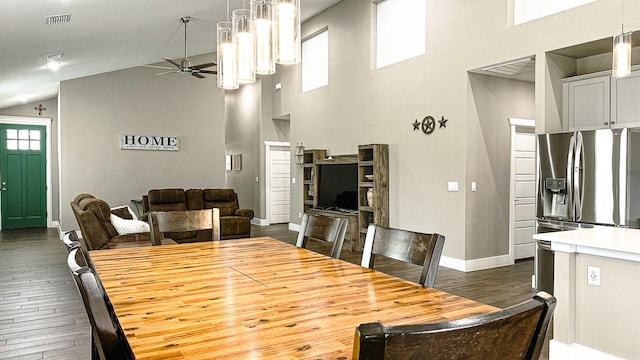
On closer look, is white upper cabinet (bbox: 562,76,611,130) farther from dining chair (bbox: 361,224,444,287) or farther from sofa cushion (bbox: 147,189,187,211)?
sofa cushion (bbox: 147,189,187,211)

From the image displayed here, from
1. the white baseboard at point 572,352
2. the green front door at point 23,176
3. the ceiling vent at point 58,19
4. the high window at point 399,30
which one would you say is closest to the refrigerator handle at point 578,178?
the white baseboard at point 572,352

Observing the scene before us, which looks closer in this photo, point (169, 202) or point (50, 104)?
point (169, 202)

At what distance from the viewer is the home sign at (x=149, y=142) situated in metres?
8.73

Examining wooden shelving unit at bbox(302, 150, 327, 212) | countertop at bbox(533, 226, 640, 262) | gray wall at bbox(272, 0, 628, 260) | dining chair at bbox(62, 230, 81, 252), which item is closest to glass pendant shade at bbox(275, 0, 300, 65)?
dining chair at bbox(62, 230, 81, 252)

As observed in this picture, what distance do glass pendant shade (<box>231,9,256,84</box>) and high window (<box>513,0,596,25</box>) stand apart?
3836mm

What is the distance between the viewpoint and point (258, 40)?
2.09 meters

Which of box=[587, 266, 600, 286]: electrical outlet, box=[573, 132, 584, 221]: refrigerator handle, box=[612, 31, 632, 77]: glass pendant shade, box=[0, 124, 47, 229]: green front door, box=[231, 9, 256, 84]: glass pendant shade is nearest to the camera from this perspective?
box=[231, 9, 256, 84]: glass pendant shade

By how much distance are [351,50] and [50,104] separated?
7198 millimetres

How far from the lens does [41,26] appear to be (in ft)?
15.5

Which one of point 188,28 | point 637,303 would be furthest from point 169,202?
point 637,303

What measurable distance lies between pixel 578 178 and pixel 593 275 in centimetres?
181

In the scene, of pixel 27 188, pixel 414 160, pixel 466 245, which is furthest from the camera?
pixel 27 188

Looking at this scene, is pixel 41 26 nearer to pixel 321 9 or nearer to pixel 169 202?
pixel 169 202

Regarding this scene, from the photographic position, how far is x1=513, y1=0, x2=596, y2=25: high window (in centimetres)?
462
